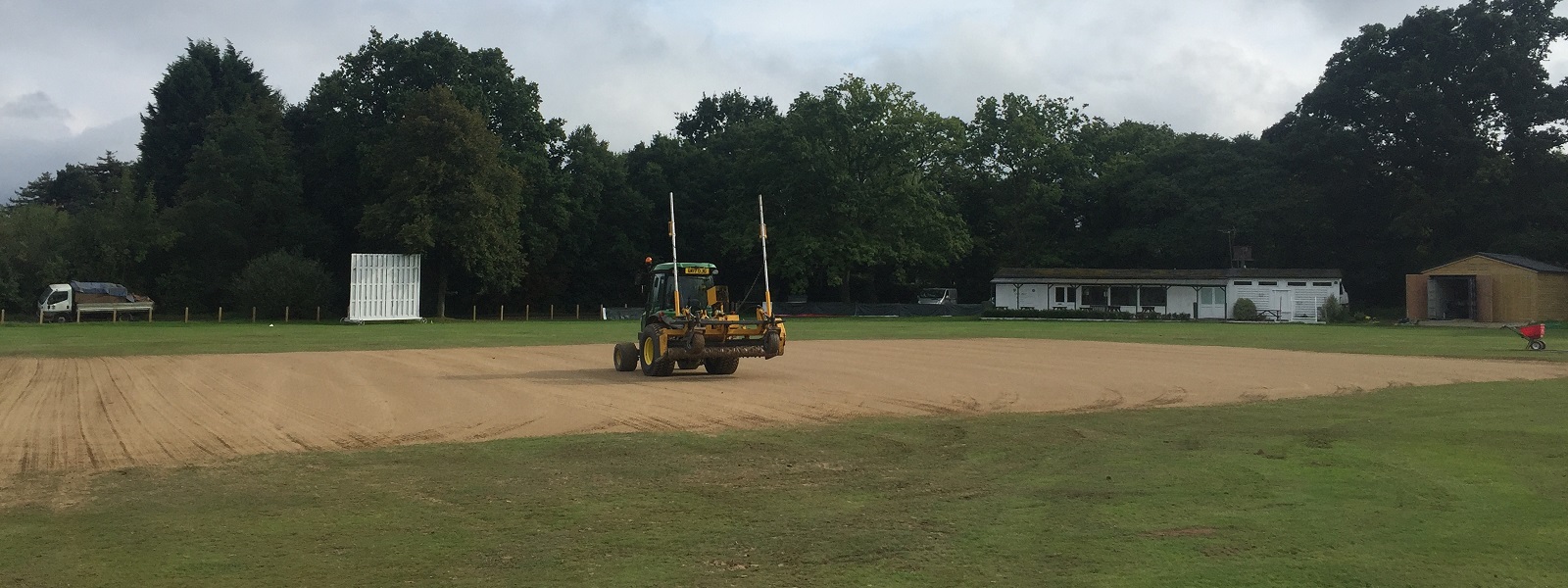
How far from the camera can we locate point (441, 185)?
66062 millimetres

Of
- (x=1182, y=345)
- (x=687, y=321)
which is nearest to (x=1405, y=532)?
(x=687, y=321)

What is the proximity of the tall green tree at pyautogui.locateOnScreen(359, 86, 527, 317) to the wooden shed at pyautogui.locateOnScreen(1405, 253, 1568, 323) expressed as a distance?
50.7 m

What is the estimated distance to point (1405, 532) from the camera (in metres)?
7.74

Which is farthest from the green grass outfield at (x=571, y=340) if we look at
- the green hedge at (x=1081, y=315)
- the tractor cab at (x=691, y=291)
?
the green hedge at (x=1081, y=315)

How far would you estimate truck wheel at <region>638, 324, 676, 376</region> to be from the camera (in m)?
22.7

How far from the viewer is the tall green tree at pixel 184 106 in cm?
7906

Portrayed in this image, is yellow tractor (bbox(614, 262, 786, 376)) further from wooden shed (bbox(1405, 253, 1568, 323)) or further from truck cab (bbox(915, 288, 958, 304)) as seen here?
truck cab (bbox(915, 288, 958, 304))

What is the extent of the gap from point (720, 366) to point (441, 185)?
4658 cm

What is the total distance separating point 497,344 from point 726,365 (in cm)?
1360

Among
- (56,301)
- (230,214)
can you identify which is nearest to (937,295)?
(230,214)

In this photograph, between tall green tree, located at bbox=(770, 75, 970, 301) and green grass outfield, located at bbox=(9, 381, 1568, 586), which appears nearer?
green grass outfield, located at bbox=(9, 381, 1568, 586)

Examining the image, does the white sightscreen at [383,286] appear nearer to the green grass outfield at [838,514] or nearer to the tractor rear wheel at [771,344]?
the tractor rear wheel at [771,344]

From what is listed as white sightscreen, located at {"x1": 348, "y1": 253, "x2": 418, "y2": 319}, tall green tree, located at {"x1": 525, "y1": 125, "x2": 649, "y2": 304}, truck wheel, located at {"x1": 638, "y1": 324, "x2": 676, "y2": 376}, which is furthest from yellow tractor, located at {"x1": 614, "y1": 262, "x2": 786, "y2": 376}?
tall green tree, located at {"x1": 525, "y1": 125, "x2": 649, "y2": 304}

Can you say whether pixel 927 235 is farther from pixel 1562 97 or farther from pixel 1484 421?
pixel 1484 421
